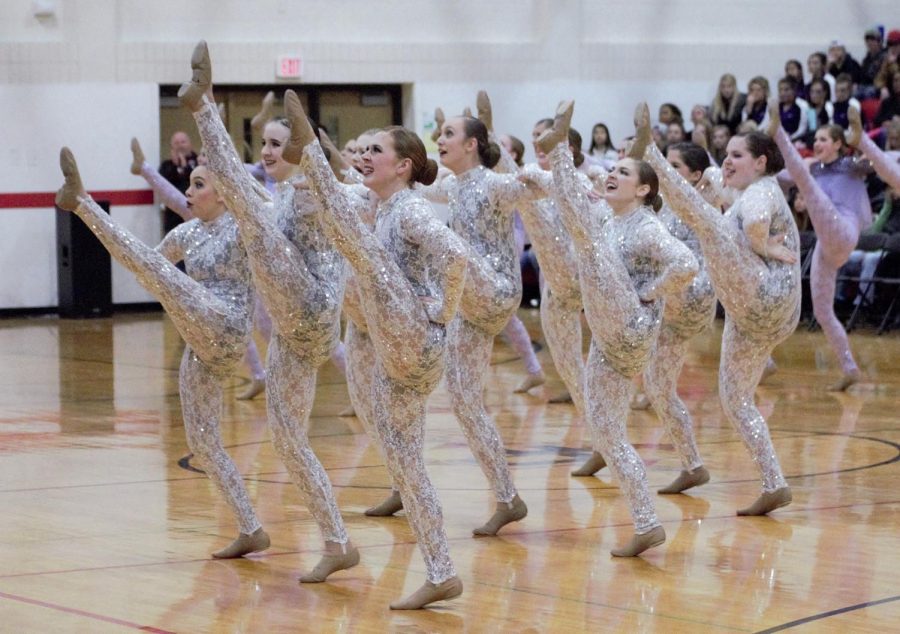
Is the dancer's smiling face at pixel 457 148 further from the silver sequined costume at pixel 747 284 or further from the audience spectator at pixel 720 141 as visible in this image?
the audience spectator at pixel 720 141

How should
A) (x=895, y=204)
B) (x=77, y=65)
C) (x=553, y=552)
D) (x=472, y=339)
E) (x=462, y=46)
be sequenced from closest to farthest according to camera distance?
(x=553, y=552)
(x=472, y=339)
(x=895, y=204)
(x=77, y=65)
(x=462, y=46)

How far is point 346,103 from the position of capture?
56.1ft

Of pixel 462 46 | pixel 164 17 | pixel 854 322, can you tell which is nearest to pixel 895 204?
pixel 854 322

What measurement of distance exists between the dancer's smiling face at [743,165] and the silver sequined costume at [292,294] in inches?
81.1

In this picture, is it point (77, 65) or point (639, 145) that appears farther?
point (77, 65)

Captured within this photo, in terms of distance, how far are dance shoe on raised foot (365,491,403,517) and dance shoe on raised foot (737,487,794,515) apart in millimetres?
1615

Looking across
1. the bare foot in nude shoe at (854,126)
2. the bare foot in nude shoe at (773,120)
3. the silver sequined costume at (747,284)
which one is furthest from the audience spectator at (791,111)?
the silver sequined costume at (747,284)

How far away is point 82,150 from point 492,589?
1153 centimetres

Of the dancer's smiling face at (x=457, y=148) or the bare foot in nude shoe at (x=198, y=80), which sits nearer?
the bare foot in nude shoe at (x=198, y=80)

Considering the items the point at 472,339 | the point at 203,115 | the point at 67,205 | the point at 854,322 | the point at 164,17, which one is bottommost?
the point at 854,322

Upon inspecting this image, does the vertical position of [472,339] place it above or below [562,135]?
below

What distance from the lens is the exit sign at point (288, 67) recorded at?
53.6 feet

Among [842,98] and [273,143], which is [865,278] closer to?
[842,98]

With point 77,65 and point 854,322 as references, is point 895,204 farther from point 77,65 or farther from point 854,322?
point 77,65
